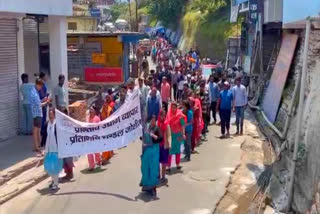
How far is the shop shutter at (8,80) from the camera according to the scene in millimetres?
13711

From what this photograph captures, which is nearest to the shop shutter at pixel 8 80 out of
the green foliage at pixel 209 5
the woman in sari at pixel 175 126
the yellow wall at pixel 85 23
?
the woman in sari at pixel 175 126

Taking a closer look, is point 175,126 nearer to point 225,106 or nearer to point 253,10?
point 225,106

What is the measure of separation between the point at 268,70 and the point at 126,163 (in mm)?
10274

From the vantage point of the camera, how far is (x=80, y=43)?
2369 cm

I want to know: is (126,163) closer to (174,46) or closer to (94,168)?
(94,168)

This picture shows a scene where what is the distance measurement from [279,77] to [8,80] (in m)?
8.89

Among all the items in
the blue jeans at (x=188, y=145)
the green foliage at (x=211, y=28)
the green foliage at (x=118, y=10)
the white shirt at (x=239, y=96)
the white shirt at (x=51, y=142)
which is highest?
the green foliage at (x=118, y=10)

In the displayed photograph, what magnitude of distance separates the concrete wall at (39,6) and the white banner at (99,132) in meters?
3.22

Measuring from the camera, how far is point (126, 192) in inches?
416

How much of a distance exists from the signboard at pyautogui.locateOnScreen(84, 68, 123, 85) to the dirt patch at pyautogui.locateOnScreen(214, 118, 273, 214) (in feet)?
25.1

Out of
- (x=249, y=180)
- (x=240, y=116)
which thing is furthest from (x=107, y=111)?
(x=240, y=116)

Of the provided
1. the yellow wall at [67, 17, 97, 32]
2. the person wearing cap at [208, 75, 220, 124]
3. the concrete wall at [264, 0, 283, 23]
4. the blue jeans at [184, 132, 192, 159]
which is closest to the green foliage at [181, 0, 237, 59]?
the yellow wall at [67, 17, 97, 32]

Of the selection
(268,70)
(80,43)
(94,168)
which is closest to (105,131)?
(94,168)

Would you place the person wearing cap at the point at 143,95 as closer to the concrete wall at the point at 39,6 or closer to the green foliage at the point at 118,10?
the concrete wall at the point at 39,6
